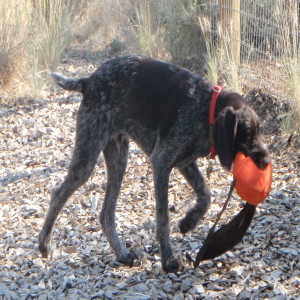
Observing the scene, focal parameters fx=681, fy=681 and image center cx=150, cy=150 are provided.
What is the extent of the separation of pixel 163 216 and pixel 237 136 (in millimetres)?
825

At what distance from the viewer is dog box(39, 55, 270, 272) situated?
4.68 meters

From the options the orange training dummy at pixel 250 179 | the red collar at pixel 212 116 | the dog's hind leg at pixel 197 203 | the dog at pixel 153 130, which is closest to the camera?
the orange training dummy at pixel 250 179

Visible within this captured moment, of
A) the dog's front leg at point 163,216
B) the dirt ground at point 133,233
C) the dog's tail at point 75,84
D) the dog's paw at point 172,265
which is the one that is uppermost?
the dog's tail at point 75,84

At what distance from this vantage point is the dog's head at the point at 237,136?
13.9ft

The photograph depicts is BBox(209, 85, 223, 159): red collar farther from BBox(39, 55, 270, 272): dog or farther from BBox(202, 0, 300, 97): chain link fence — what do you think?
BBox(202, 0, 300, 97): chain link fence

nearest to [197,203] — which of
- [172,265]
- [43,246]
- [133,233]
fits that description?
[172,265]

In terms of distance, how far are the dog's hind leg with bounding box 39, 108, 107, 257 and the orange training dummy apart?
1210 millimetres

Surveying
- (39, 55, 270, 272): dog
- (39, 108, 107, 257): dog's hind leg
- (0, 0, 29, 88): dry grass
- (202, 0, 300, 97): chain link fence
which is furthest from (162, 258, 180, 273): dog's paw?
(0, 0, 29, 88): dry grass

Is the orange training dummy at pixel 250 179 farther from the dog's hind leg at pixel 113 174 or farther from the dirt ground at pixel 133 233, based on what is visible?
the dog's hind leg at pixel 113 174

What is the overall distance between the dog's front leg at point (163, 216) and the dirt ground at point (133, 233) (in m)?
0.10

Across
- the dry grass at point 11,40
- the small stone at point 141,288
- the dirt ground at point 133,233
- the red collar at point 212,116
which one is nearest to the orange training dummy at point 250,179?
the red collar at point 212,116

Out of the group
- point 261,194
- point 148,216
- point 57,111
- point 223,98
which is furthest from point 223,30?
point 261,194

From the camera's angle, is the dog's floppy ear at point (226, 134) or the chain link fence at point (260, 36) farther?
the chain link fence at point (260, 36)

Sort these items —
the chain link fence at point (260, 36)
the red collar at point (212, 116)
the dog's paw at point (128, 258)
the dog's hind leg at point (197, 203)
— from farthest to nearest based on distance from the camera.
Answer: the chain link fence at point (260, 36)
the dog's paw at point (128, 258)
the dog's hind leg at point (197, 203)
the red collar at point (212, 116)
